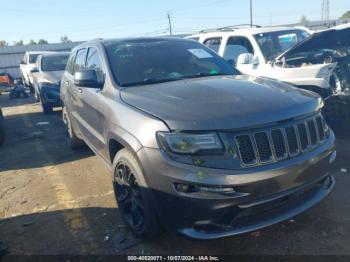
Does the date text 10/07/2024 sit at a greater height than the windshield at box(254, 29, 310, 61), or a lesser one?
lesser

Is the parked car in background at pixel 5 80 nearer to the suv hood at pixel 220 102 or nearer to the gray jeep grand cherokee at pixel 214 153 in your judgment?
the gray jeep grand cherokee at pixel 214 153

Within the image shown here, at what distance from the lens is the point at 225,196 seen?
260 centimetres

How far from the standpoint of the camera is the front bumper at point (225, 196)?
8.54ft

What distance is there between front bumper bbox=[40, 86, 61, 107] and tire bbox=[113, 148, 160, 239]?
287 inches

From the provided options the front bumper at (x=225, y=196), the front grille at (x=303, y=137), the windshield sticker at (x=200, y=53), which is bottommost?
the front bumper at (x=225, y=196)

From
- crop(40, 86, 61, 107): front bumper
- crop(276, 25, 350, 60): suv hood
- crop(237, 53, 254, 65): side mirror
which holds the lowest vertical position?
crop(40, 86, 61, 107): front bumper

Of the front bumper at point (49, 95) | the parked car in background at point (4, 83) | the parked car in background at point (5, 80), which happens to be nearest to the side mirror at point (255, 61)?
the front bumper at point (49, 95)

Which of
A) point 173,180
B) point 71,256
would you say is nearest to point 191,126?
point 173,180

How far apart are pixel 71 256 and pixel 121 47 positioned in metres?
2.40

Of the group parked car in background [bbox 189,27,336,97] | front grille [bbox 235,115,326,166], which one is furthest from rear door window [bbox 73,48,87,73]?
front grille [bbox 235,115,326,166]

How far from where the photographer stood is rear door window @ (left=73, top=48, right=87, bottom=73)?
5110 mm

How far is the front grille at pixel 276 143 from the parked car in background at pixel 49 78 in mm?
8467

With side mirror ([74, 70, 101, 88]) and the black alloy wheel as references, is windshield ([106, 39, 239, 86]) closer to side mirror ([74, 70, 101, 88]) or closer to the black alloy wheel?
side mirror ([74, 70, 101, 88])

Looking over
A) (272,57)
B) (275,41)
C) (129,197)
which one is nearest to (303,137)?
(129,197)
